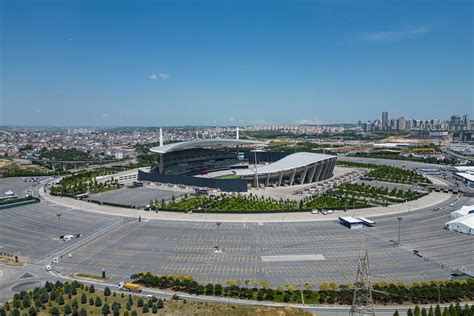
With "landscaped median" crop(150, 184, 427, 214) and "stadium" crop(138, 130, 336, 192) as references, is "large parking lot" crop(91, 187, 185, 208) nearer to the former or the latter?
"landscaped median" crop(150, 184, 427, 214)

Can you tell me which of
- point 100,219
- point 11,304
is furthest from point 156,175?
point 11,304

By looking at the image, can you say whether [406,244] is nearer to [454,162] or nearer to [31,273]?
[31,273]

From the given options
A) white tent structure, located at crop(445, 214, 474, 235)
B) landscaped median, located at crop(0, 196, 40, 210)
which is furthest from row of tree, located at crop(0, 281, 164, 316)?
white tent structure, located at crop(445, 214, 474, 235)

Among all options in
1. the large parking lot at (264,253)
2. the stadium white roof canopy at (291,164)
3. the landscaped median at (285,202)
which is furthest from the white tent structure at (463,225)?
the stadium white roof canopy at (291,164)

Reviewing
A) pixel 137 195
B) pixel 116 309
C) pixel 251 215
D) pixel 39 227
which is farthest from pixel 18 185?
pixel 116 309

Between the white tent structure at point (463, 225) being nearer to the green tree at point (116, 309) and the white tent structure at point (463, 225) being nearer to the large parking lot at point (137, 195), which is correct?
the green tree at point (116, 309)

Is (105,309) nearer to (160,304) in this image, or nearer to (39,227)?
(160,304)
